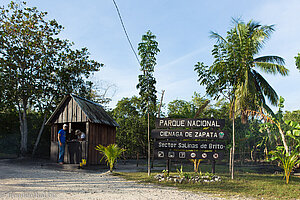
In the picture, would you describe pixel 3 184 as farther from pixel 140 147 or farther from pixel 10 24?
pixel 10 24

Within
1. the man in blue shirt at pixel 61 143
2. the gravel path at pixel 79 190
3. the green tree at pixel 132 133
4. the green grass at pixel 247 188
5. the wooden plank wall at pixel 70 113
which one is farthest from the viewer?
the green tree at pixel 132 133

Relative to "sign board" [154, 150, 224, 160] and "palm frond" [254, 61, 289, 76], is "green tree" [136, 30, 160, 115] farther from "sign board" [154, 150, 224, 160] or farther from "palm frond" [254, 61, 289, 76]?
"palm frond" [254, 61, 289, 76]

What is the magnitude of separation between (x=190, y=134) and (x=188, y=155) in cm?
84

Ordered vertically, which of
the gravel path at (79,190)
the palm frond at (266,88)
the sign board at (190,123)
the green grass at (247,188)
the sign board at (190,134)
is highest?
the palm frond at (266,88)

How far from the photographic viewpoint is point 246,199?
6.71m

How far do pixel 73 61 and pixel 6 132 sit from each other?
774 centimetres

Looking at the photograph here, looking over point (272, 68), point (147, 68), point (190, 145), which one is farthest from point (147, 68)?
point (272, 68)

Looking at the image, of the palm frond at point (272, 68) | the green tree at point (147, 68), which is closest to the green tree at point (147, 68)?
the green tree at point (147, 68)

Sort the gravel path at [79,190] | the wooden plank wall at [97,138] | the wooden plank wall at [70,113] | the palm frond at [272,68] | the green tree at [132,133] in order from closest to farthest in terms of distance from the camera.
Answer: the gravel path at [79,190]
the wooden plank wall at [97,138]
the wooden plank wall at [70,113]
the green tree at [132,133]
the palm frond at [272,68]

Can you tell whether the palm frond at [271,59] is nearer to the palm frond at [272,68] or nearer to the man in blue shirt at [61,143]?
the palm frond at [272,68]

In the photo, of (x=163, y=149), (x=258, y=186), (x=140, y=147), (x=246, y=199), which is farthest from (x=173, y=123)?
(x=140, y=147)

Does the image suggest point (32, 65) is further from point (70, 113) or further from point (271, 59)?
point (271, 59)

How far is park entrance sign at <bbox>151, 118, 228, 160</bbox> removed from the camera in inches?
414

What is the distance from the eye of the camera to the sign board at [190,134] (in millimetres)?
10500
